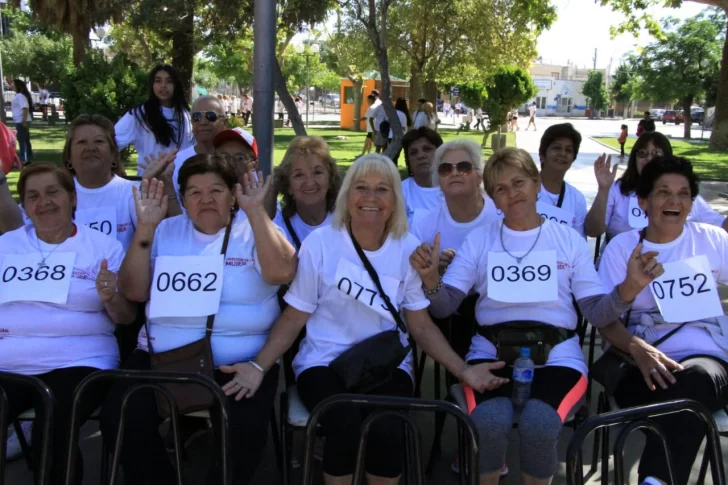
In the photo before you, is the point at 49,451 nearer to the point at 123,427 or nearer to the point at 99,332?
the point at 123,427

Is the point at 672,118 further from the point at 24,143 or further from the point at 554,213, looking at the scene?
the point at 554,213

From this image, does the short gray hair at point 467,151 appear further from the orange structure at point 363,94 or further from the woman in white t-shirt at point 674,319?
the orange structure at point 363,94

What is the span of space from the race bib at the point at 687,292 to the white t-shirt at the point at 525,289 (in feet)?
0.91

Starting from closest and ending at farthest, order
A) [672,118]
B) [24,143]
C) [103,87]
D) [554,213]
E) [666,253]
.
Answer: [666,253], [554,213], [103,87], [24,143], [672,118]

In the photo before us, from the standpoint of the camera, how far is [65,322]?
279 cm

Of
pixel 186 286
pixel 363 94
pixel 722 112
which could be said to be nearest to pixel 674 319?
pixel 186 286

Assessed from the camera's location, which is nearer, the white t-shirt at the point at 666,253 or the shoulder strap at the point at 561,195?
the white t-shirt at the point at 666,253

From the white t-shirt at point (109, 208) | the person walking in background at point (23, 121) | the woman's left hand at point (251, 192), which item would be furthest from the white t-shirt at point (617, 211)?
the person walking in background at point (23, 121)

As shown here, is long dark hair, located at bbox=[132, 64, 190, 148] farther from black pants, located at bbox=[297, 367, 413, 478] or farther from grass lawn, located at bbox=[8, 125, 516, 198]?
grass lawn, located at bbox=[8, 125, 516, 198]

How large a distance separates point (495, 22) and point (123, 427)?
18.8 metres

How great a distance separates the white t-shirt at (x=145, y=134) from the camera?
4762 mm

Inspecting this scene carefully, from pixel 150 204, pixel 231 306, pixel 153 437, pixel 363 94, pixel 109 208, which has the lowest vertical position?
pixel 153 437

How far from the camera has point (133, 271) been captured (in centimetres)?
274

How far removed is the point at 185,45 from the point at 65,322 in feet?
45.0
